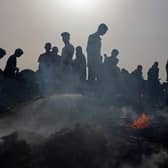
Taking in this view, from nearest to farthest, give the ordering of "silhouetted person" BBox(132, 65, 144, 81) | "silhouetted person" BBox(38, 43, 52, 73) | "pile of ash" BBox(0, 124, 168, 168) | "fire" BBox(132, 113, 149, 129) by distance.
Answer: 1. "pile of ash" BBox(0, 124, 168, 168)
2. "fire" BBox(132, 113, 149, 129)
3. "silhouetted person" BBox(38, 43, 52, 73)
4. "silhouetted person" BBox(132, 65, 144, 81)

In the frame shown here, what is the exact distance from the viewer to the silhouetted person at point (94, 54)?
15.5m

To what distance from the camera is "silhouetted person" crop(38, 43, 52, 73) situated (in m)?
15.2

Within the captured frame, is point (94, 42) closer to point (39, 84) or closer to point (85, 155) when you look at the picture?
point (39, 84)


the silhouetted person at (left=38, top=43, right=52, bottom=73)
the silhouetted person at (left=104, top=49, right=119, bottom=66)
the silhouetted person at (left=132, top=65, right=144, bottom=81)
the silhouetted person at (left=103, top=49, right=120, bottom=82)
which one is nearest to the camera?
the silhouetted person at (left=38, top=43, right=52, bottom=73)

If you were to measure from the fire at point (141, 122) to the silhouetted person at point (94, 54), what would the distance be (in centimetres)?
216

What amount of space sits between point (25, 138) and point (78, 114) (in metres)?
2.81

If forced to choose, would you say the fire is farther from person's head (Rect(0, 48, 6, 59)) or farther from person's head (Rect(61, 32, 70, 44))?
person's head (Rect(0, 48, 6, 59))

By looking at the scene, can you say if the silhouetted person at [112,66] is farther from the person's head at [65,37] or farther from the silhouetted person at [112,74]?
the person's head at [65,37]

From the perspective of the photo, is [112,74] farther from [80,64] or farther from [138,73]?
[138,73]

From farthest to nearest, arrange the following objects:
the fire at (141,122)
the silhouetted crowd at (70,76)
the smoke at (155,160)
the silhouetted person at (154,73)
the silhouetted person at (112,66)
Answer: the silhouetted person at (154,73) → the silhouetted person at (112,66) → the silhouetted crowd at (70,76) → the fire at (141,122) → the smoke at (155,160)

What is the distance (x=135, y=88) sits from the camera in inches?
685

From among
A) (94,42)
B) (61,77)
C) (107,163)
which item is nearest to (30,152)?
(107,163)

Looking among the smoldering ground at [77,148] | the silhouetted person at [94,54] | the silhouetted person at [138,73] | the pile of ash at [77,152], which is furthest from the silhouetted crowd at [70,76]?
the pile of ash at [77,152]

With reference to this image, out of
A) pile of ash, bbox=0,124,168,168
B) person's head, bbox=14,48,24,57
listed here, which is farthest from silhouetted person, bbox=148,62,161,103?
pile of ash, bbox=0,124,168,168
